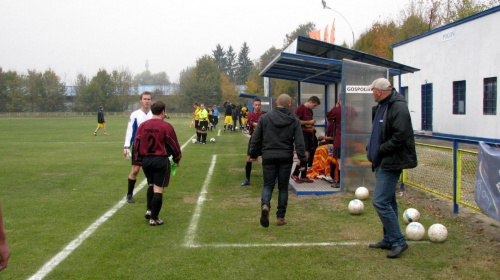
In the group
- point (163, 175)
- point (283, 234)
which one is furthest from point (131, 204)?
point (283, 234)

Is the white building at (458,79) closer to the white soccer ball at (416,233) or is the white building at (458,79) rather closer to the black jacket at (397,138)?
the white soccer ball at (416,233)

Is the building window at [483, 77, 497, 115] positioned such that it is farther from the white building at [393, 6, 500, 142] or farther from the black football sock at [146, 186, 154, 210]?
the black football sock at [146, 186, 154, 210]

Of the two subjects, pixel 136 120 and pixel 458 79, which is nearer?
pixel 136 120

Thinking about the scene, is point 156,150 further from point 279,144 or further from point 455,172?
point 455,172

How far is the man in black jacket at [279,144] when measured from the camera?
242 inches

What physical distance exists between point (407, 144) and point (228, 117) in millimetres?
25236

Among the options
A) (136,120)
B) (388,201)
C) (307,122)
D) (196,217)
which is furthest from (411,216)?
(136,120)

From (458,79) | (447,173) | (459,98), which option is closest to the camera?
(447,173)

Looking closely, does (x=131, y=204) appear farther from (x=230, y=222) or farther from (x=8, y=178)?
(x=8, y=178)

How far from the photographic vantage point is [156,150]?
619 cm

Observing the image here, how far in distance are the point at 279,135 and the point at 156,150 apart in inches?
70.2

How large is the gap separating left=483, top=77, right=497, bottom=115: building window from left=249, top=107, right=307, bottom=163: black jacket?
43.1 ft

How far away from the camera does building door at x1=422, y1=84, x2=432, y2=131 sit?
21.2 m

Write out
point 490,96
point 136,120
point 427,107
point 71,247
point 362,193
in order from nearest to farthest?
point 71,247, point 136,120, point 362,193, point 490,96, point 427,107
